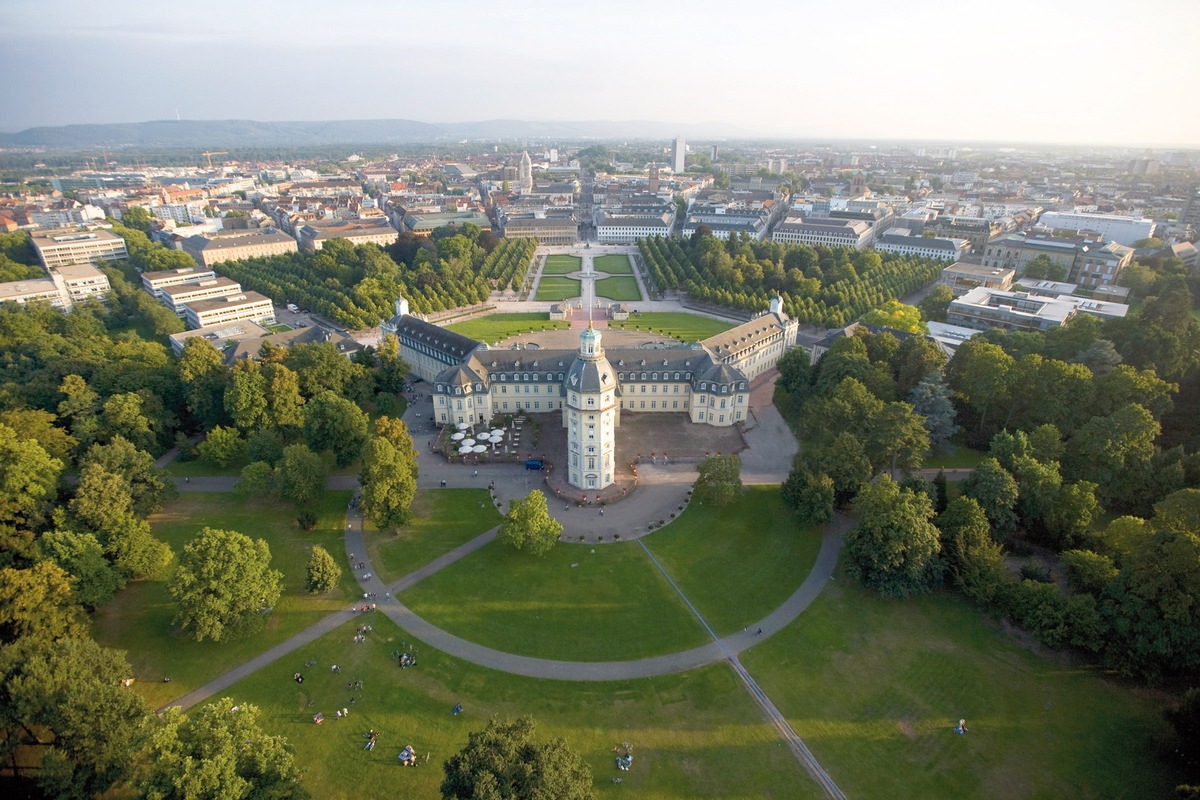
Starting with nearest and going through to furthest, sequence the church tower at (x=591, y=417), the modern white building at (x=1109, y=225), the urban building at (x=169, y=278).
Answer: the church tower at (x=591, y=417) < the urban building at (x=169, y=278) < the modern white building at (x=1109, y=225)

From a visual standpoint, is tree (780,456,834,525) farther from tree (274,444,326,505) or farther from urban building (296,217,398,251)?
urban building (296,217,398,251)

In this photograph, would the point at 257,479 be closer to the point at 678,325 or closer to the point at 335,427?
the point at 335,427

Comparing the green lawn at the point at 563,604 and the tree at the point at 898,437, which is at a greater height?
the tree at the point at 898,437

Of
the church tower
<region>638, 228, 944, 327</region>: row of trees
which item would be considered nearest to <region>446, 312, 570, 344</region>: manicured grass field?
<region>638, 228, 944, 327</region>: row of trees

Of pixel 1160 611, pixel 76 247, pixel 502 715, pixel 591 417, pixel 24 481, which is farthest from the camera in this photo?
pixel 76 247

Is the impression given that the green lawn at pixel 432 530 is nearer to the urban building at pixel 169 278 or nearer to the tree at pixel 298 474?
the tree at pixel 298 474

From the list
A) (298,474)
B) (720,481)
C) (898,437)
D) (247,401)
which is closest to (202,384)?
(247,401)

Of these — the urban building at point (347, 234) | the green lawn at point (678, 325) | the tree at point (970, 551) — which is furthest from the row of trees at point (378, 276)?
the tree at point (970, 551)
